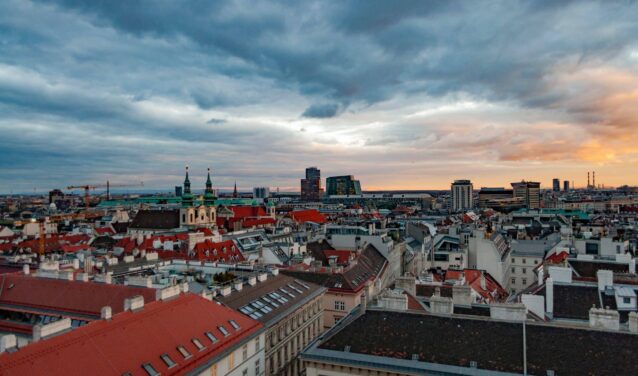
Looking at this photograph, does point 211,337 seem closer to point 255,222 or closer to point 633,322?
point 633,322

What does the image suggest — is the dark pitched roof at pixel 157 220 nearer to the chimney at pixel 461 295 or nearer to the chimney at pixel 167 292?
the chimney at pixel 167 292

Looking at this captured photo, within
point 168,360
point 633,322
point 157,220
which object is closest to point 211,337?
point 168,360

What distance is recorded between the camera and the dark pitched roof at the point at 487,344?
96.5ft

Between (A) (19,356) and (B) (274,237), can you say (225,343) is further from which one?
(B) (274,237)

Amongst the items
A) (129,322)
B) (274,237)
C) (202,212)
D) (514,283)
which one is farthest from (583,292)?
(202,212)

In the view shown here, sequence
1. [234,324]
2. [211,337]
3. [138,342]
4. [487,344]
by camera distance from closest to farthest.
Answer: [487,344], [138,342], [211,337], [234,324]

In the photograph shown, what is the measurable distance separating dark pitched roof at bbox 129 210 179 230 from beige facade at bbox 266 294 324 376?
10805 centimetres

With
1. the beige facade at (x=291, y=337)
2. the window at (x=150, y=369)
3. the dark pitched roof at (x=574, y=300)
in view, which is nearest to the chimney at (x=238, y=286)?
the beige facade at (x=291, y=337)

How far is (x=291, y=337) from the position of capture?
52156 millimetres

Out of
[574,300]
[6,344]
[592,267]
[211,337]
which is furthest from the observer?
[592,267]

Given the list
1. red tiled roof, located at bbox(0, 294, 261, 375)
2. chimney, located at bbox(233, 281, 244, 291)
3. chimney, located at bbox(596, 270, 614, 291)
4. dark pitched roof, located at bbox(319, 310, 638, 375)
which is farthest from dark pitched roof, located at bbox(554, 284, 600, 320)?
chimney, located at bbox(233, 281, 244, 291)

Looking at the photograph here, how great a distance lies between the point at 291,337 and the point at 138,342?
22.3 meters

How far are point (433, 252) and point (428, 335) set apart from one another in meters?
67.3

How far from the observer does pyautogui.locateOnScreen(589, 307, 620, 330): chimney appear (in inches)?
1268
